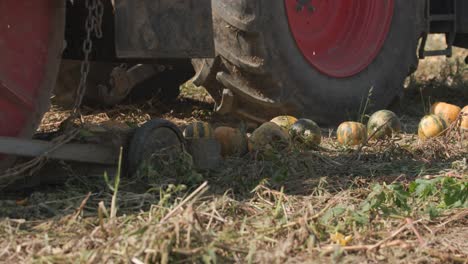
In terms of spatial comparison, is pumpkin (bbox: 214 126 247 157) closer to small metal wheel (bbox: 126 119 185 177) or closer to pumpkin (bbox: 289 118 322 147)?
pumpkin (bbox: 289 118 322 147)

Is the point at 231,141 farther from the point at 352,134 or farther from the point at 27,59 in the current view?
the point at 27,59

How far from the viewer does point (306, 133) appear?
18.1ft

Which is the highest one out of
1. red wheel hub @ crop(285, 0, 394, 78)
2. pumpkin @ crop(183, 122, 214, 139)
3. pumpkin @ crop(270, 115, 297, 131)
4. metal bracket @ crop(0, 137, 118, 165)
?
red wheel hub @ crop(285, 0, 394, 78)

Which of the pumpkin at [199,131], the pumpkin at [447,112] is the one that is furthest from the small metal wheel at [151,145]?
the pumpkin at [447,112]

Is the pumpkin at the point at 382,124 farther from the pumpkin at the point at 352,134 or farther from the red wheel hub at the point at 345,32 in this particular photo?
the red wheel hub at the point at 345,32

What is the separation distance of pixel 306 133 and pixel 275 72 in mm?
498

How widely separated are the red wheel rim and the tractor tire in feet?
5.03

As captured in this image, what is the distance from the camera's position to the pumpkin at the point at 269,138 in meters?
5.25

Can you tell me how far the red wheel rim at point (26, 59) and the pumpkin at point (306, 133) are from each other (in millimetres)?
1723

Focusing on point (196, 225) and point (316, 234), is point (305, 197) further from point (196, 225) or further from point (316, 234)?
point (196, 225)

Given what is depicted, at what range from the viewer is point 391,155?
533 centimetres

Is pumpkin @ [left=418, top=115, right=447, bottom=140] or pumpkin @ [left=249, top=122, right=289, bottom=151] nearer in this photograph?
pumpkin @ [left=249, top=122, right=289, bottom=151]

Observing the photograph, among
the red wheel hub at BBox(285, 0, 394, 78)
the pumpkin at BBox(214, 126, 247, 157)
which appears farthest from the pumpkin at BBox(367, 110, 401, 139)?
the pumpkin at BBox(214, 126, 247, 157)

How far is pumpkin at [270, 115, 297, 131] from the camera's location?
569 cm
